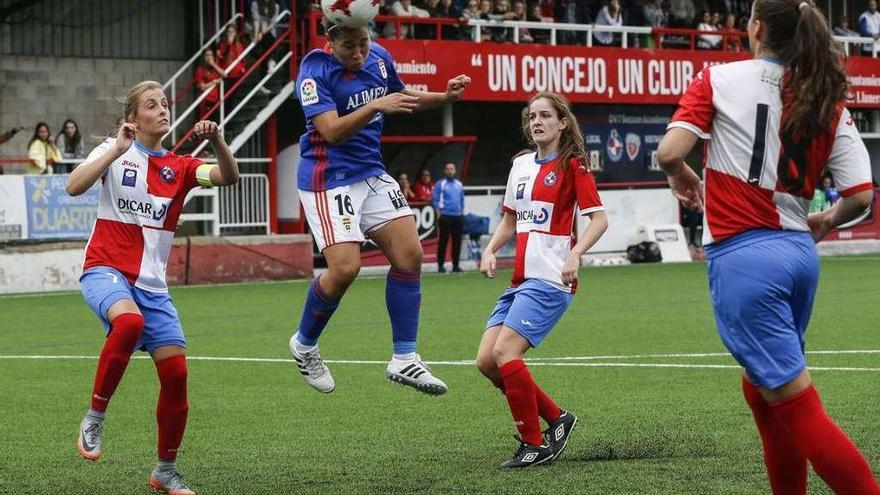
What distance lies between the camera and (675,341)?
15.2m

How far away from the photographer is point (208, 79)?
96.0 feet

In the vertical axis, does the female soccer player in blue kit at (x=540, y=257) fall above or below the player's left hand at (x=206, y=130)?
below

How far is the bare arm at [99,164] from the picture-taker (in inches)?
299

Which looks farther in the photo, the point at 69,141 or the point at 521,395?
the point at 69,141

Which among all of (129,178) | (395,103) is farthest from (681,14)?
(129,178)

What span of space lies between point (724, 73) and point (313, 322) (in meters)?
3.98

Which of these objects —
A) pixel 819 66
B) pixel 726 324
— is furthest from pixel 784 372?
pixel 819 66

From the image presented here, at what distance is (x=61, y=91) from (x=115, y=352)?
22.8m

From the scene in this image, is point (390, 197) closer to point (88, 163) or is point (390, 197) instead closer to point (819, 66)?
point (88, 163)

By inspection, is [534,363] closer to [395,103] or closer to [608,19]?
[395,103]

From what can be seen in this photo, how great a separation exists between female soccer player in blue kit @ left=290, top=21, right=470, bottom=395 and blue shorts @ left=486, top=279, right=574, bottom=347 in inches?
21.8

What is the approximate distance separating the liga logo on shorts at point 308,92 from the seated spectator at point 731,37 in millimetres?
28364

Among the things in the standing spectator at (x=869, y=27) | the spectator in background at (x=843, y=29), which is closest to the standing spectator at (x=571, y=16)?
the spectator in background at (x=843, y=29)

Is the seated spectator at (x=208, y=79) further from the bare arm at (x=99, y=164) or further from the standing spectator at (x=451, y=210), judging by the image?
the bare arm at (x=99, y=164)
